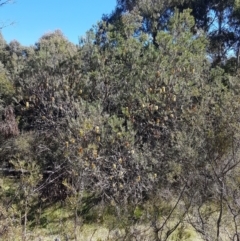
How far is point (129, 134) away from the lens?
24.9ft

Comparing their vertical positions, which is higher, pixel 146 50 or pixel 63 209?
pixel 146 50

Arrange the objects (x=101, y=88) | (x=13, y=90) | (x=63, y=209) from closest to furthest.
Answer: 1. (x=63, y=209)
2. (x=101, y=88)
3. (x=13, y=90)

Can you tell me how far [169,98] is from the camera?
790 cm

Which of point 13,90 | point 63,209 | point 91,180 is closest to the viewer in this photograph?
point 91,180

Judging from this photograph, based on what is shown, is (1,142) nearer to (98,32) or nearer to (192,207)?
(98,32)

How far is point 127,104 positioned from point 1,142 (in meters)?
4.62

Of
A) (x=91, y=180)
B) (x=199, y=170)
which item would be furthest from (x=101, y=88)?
(x=199, y=170)

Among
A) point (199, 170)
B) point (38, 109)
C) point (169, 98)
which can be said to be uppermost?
point (38, 109)

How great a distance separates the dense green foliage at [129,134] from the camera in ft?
15.9

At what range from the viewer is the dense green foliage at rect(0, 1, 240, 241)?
485 cm

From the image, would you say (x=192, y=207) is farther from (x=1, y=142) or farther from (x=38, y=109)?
(x=1, y=142)

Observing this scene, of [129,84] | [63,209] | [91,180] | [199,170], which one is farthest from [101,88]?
[199,170]

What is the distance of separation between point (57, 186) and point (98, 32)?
14.0 ft

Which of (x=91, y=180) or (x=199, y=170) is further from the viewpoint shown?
(x=91, y=180)
